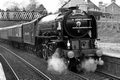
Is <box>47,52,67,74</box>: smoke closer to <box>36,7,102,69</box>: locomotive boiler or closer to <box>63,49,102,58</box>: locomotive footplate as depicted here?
<box>36,7,102,69</box>: locomotive boiler

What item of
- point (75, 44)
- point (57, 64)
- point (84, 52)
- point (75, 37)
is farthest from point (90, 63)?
point (57, 64)

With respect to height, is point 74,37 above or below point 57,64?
above

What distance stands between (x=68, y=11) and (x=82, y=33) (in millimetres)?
1306

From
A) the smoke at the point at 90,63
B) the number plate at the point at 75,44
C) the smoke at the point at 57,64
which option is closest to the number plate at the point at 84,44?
the number plate at the point at 75,44

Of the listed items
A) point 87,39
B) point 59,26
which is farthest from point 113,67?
point 59,26

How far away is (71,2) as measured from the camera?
48.4 metres

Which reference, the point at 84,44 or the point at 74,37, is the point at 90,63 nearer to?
the point at 84,44

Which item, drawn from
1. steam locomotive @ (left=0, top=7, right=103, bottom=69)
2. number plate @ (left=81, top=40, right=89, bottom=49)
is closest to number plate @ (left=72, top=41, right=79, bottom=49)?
steam locomotive @ (left=0, top=7, right=103, bottom=69)

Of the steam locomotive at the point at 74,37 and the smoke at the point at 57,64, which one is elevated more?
the steam locomotive at the point at 74,37

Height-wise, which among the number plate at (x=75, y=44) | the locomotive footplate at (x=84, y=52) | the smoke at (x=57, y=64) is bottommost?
the smoke at (x=57, y=64)

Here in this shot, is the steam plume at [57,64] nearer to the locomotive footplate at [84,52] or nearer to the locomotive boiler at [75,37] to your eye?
the locomotive boiler at [75,37]

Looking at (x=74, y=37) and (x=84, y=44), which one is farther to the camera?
Result: (x=74, y=37)

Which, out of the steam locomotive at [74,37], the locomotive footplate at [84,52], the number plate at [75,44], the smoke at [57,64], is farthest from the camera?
the smoke at [57,64]

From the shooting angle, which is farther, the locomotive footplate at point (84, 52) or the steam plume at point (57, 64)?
the steam plume at point (57, 64)
